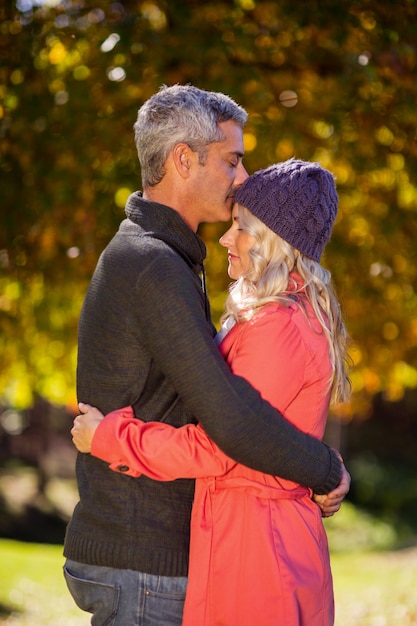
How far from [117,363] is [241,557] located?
25.2 inches

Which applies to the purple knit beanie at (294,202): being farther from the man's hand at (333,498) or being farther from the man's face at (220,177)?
the man's hand at (333,498)

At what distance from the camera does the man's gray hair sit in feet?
8.63

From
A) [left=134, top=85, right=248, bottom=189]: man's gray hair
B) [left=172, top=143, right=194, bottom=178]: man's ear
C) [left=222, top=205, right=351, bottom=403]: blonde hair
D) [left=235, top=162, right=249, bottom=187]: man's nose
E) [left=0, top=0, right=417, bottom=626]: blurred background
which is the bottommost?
[left=0, top=0, right=417, bottom=626]: blurred background

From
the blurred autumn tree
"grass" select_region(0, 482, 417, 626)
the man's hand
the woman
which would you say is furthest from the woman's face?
"grass" select_region(0, 482, 417, 626)

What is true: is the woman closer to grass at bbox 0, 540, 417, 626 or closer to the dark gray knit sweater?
the dark gray knit sweater

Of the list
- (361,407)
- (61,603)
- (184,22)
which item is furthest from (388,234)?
(61,603)

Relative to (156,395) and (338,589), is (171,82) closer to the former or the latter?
(156,395)

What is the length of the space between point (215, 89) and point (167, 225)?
2578mm

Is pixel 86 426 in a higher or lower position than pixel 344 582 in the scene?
higher

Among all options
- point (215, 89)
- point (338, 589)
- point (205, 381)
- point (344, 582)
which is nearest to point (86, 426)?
point (205, 381)

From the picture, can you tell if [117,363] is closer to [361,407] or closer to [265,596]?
[265,596]

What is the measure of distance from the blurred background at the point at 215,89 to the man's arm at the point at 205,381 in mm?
2836

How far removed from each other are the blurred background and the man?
7.89 ft

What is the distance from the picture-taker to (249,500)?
2441mm
